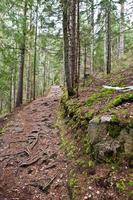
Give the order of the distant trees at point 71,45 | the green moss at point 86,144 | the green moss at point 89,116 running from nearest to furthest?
the green moss at point 86,144 → the green moss at point 89,116 → the distant trees at point 71,45

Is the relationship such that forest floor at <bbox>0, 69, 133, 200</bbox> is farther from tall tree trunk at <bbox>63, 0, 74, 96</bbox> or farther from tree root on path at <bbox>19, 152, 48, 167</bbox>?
tall tree trunk at <bbox>63, 0, 74, 96</bbox>

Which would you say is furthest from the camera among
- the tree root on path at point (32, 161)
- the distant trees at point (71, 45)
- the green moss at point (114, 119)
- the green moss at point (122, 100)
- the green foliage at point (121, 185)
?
the distant trees at point (71, 45)

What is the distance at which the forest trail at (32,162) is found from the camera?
22.5ft

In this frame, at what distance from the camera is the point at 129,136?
6.28 metres

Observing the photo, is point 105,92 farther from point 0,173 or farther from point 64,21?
point 0,173

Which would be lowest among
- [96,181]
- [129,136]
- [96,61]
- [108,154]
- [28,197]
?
[28,197]

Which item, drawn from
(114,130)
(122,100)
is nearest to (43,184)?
(114,130)

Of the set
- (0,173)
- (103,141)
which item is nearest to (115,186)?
(103,141)

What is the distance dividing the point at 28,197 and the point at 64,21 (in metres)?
7.62

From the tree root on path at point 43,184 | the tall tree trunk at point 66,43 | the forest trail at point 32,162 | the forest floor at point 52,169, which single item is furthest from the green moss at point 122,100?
the tall tree trunk at point 66,43

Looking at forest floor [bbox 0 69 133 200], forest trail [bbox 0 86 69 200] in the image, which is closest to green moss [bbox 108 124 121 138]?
forest floor [bbox 0 69 133 200]

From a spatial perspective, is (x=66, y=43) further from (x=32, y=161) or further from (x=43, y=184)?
(x=43, y=184)

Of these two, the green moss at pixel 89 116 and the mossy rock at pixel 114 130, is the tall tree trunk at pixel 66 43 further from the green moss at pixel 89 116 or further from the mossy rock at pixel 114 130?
→ the mossy rock at pixel 114 130

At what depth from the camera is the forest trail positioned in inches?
270
